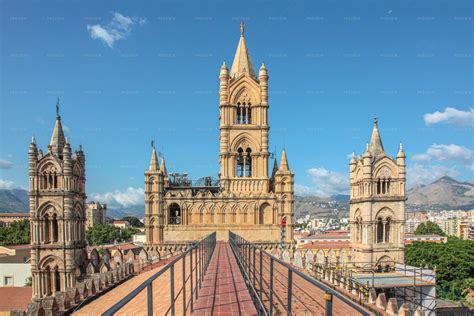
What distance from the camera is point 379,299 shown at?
54.6 feet

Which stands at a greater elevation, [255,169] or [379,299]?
[255,169]

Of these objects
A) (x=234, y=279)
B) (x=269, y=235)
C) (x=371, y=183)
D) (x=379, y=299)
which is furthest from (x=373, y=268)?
(x=234, y=279)

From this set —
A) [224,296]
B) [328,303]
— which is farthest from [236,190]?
[328,303]

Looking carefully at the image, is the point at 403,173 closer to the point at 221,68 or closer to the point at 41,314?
the point at 221,68

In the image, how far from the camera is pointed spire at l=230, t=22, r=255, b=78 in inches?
1690

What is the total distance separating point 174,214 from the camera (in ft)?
141

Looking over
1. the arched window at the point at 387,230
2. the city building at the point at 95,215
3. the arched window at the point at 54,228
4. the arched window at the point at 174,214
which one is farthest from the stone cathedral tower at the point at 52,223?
the city building at the point at 95,215

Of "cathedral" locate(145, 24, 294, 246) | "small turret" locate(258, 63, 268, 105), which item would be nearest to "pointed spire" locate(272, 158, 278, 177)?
"cathedral" locate(145, 24, 294, 246)

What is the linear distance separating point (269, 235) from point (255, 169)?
24.4 feet

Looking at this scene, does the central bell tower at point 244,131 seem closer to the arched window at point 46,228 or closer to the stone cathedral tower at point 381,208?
the stone cathedral tower at point 381,208

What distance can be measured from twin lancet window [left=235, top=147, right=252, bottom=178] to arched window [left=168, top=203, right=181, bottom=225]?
26.0 ft

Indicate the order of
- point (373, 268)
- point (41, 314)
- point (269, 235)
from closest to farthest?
point (41, 314)
point (373, 268)
point (269, 235)

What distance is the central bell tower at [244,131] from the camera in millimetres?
40188

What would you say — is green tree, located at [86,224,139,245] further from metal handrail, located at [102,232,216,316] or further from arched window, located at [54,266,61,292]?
metal handrail, located at [102,232,216,316]
